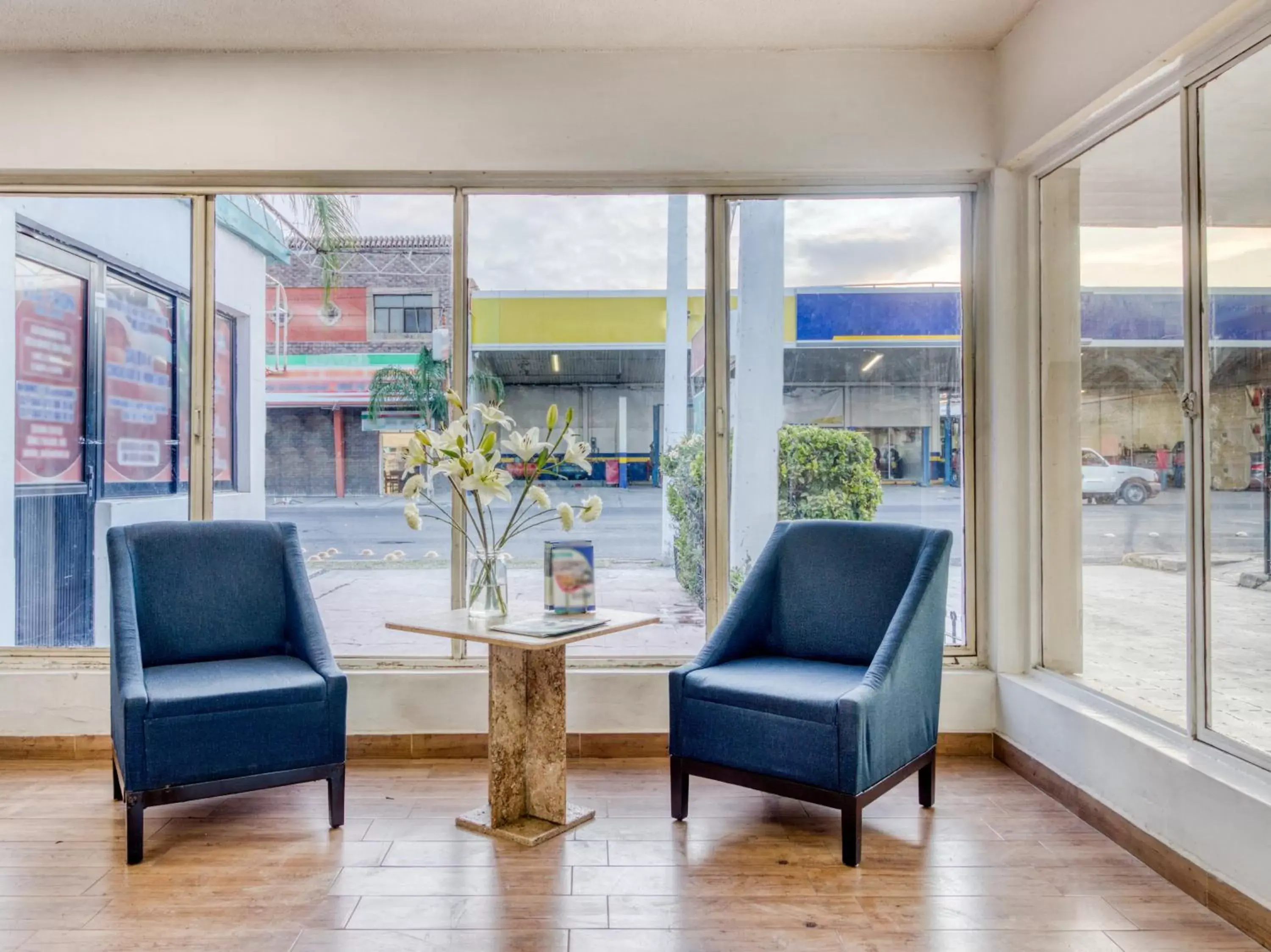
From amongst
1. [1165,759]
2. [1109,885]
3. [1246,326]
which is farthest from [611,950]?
[1246,326]

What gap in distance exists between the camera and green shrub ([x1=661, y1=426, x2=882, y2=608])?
142 inches

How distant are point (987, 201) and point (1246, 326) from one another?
56.7 inches

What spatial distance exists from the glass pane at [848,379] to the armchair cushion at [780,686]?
801 millimetres

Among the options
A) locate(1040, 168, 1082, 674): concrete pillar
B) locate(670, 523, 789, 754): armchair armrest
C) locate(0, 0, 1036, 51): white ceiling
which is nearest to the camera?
locate(670, 523, 789, 754): armchair armrest

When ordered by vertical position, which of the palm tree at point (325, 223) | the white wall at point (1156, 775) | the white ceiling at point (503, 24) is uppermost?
the white ceiling at point (503, 24)

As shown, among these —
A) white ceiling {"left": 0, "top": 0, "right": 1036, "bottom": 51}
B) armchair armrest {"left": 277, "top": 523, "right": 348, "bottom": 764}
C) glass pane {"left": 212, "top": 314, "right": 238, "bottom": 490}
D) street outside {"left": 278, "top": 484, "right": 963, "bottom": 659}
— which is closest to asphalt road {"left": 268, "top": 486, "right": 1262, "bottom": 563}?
street outside {"left": 278, "top": 484, "right": 963, "bottom": 659}

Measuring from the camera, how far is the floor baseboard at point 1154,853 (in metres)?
2.07

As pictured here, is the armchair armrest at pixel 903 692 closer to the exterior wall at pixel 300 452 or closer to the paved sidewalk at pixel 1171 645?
the paved sidewalk at pixel 1171 645

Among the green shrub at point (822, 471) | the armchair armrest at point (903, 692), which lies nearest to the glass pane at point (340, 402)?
the green shrub at point (822, 471)

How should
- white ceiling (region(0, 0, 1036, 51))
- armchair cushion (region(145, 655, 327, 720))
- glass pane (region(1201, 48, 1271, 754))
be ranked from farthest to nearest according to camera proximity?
white ceiling (region(0, 0, 1036, 51)) < armchair cushion (region(145, 655, 327, 720)) < glass pane (region(1201, 48, 1271, 754))

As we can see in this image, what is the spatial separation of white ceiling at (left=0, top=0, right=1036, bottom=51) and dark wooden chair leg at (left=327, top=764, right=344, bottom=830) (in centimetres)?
271

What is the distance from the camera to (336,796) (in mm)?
2676

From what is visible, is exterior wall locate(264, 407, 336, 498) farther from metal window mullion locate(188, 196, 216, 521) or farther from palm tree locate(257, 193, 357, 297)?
palm tree locate(257, 193, 357, 297)

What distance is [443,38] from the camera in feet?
10.8
